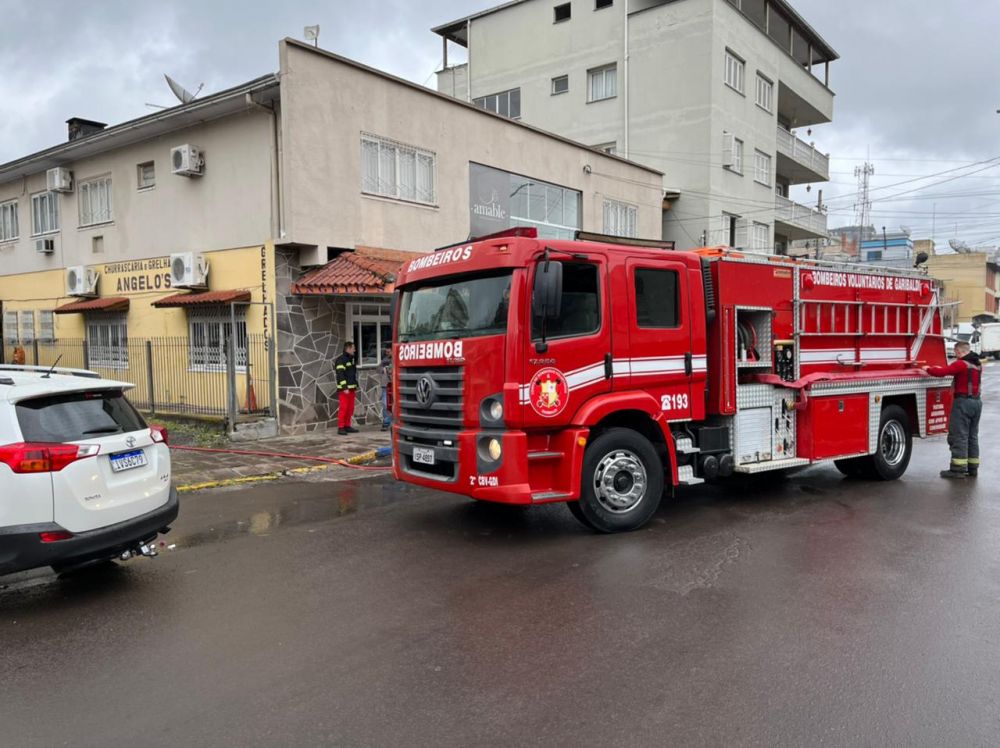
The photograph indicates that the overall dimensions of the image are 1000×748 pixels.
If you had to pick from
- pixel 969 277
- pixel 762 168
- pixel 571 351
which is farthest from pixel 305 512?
pixel 969 277

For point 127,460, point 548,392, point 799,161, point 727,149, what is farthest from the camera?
point 799,161

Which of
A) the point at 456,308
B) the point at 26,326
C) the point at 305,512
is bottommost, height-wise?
the point at 305,512

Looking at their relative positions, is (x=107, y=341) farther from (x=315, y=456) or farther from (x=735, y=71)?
(x=735, y=71)

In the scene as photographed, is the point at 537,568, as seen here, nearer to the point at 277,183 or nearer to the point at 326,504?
the point at 326,504

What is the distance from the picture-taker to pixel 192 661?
4.07 m

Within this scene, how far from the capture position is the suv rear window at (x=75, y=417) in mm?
4801

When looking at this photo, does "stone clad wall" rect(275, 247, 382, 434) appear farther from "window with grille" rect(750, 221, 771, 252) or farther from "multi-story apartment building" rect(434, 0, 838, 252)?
"window with grille" rect(750, 221, 771, 252)

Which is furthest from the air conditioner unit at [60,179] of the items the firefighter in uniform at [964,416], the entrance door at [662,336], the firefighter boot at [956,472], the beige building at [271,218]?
the firefighter boot at [956,472]

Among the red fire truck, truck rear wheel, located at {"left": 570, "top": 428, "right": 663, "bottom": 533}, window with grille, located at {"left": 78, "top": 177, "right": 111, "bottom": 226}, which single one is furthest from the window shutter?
truck rear wheel, located at {"left": 570, "top": 428, "right": 663, "bottom": 533}

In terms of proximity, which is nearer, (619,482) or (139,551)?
(139,551)

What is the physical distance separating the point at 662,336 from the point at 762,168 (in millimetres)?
23329

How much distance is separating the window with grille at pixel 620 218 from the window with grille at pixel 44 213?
14235 millimetres

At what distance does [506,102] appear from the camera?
1148 inches

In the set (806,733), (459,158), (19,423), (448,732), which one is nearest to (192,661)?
(448,732)
